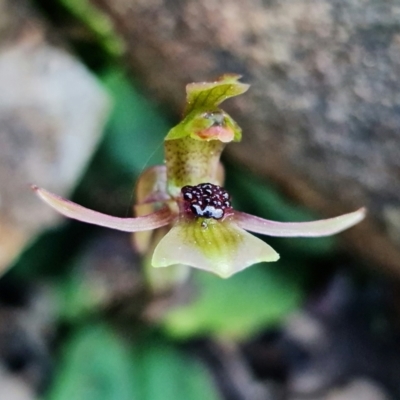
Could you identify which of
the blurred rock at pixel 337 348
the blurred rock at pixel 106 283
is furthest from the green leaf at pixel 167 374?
the blurred rock at pixel 337 348

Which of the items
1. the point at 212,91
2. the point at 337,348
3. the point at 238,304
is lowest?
the point at 337,348

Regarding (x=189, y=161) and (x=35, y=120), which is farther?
(x=35, y=120)

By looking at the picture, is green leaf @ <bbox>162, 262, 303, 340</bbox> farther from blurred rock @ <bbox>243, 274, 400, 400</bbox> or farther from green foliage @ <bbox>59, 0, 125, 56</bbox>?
green foliage @ <bbox>59, 0, 125, 56</bbox>

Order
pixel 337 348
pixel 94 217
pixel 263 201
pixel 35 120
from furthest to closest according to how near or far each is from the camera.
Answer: pixel 337 348
pixel 263 201
pixel 35 120
pixel 94 217

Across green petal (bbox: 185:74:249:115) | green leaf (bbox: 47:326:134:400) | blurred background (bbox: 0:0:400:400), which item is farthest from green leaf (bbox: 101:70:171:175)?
green petal (bbox: 185:74:249:115)

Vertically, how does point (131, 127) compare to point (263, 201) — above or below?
above

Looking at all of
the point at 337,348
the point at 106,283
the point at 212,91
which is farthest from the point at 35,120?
the point at 337,348

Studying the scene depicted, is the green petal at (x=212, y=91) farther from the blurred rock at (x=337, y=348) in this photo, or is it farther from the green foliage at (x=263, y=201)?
the blurred rock at (x=337, y=348)

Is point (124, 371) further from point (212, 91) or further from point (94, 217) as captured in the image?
point (212, 91)

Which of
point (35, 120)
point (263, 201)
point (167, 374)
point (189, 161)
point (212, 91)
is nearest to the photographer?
point (212, 91)
